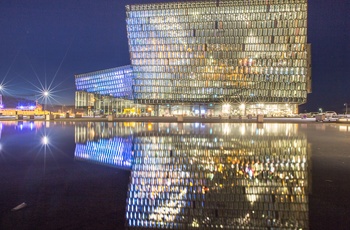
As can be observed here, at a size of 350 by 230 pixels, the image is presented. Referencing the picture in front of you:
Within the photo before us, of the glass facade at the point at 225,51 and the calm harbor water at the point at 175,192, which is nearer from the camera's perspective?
the calm harbor water at the point at 175,192

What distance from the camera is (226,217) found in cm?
474

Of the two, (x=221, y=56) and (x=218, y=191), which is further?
(x=221, y=56)

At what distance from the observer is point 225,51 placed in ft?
280

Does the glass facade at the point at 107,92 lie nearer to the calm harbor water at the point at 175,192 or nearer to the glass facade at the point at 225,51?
the glass facade at the point at 225,51

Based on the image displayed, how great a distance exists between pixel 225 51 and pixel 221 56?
6.06 ft

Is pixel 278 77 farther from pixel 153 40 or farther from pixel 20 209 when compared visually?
pixel 20 209

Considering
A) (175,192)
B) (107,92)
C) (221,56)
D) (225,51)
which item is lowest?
(175,192)

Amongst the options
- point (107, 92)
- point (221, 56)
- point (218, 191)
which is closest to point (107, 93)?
point (107, 92)

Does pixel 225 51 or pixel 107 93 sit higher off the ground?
pixel 225 51

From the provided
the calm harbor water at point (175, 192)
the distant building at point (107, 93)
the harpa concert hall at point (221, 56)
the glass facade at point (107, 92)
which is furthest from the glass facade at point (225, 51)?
the calm harbor water at point (175, 192)

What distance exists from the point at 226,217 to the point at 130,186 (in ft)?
8.03

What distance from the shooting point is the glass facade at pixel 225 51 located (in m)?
82.9

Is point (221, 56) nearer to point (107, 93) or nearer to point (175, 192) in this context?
point (107, 93)

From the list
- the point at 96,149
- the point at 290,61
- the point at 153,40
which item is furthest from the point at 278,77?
the point at 96,149
